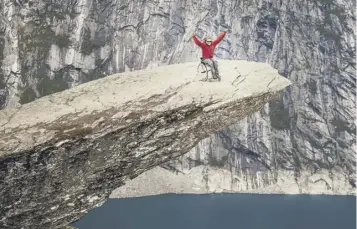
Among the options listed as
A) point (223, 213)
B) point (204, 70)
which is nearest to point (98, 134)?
point (204, 70)

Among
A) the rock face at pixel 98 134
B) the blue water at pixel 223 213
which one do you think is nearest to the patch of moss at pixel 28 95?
the blue water at pixel 223 213

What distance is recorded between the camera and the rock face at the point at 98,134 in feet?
58.6

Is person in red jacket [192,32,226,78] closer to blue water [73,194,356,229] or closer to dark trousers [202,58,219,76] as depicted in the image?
dark trousers [202,58,219,76]

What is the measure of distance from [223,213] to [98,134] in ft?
405

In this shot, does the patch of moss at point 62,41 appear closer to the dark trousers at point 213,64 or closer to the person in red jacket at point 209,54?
the person in red jacket at point 209,54

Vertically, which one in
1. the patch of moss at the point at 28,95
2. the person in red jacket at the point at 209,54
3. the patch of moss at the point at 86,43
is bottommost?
the patch of moss at the point at 28,95

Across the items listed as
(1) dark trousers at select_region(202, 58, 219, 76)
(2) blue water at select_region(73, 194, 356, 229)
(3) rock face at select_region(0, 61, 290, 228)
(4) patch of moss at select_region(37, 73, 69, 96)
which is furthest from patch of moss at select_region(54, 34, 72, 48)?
(1) dark trousers at select_region(202, 58, 219, 76)

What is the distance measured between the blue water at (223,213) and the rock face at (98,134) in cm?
7942

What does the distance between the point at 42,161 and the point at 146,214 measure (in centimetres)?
11403

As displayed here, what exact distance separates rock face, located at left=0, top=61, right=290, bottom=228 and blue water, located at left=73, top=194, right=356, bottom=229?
7942 centimetres

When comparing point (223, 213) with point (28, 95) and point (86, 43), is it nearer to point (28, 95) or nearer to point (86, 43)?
point (28, 95)

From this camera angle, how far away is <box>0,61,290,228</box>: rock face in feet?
58.6

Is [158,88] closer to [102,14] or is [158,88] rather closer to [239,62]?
[239,62]

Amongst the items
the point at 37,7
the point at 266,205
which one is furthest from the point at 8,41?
the point at 266,205
